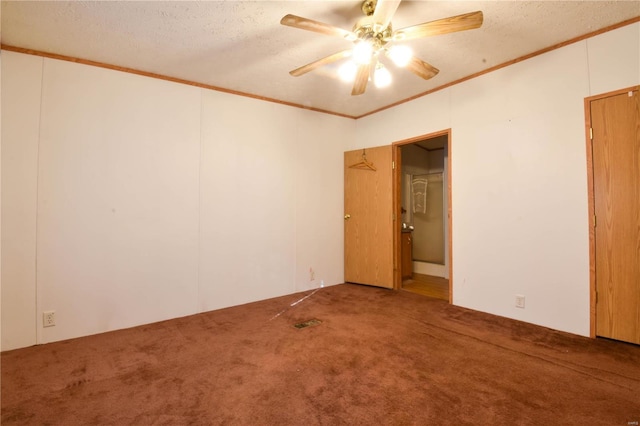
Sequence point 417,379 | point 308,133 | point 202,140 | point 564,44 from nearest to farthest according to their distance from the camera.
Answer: point 417,379
point 564,44
point 202,140
point 308,133

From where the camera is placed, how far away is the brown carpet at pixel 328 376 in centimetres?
157

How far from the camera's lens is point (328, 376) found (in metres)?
1.93

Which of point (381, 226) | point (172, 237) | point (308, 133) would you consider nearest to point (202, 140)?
point (172, 237)

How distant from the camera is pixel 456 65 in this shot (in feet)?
9.72

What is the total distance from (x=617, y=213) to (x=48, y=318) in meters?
4.94

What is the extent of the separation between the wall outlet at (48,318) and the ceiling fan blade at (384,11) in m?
3.53

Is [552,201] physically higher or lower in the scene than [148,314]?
higher

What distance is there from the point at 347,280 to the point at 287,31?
3417mm

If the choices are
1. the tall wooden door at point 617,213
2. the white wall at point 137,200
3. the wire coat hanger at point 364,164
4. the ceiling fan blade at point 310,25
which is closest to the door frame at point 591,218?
the tall wooden door at point 617,213

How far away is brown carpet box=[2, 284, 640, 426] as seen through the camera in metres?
1.57

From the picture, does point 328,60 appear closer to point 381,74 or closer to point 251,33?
point 381,74

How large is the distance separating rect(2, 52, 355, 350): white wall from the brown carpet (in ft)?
1.41

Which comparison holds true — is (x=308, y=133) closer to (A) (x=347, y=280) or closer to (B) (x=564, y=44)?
(A) (x=347, y=280)

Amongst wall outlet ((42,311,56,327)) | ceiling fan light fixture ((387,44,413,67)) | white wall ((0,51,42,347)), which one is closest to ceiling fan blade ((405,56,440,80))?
ceiling fan light fixture ((387,44,413,67))
